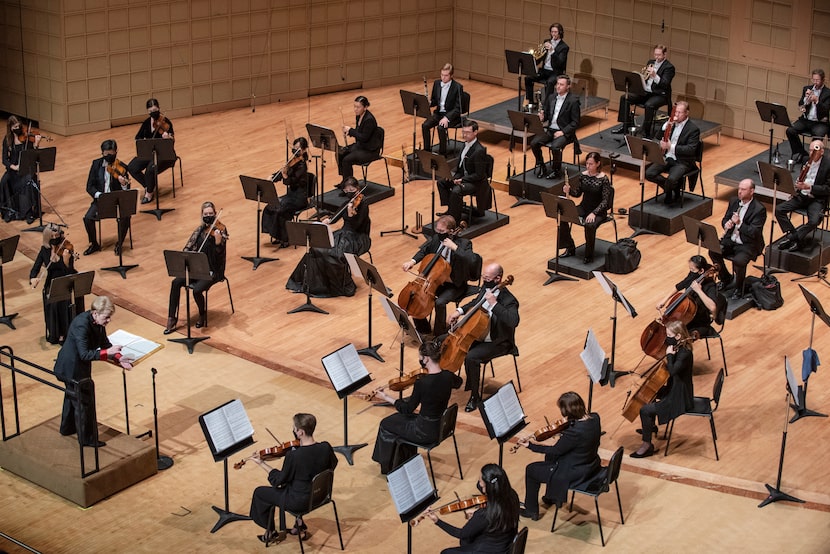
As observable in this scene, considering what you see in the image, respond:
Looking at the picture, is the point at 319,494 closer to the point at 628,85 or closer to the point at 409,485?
the point at 409,485

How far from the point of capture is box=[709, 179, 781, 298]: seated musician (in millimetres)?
13562

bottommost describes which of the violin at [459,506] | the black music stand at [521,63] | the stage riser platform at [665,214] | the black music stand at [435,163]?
the violin at [459,506]

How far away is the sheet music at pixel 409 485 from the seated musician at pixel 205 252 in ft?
16.1

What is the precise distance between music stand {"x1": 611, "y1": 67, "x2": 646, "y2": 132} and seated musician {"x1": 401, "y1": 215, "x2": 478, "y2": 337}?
18.9 ft

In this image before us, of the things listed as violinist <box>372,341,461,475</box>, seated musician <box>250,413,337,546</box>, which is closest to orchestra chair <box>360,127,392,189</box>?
violinist <box>372,341,461,475</box>

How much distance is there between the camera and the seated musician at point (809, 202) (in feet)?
47.8

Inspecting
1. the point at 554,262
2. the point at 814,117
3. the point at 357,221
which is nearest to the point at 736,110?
the point at 814,117

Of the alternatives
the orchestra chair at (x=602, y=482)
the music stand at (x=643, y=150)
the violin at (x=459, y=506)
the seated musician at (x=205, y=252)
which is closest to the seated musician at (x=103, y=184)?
the seated musician at (x=205, y=252)

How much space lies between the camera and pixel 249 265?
15.1m

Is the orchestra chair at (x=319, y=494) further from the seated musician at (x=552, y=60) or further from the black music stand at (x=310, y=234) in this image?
the seated musician at (x=552, y=60)

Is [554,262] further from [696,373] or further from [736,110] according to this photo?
[736,110]

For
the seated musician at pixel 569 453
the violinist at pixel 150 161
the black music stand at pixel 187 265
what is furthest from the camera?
the violinist at pixel 150 161

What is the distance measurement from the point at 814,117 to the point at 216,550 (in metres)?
10.1

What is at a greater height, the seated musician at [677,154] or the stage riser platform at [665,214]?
the seated musician at [677,154]
